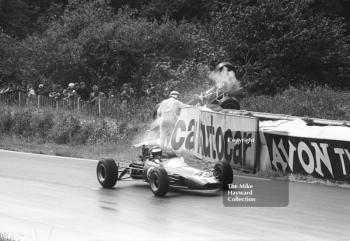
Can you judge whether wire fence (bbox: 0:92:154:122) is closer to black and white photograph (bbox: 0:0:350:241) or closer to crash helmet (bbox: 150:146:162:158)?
black and white photograph (bbox: 0:0:350:241)

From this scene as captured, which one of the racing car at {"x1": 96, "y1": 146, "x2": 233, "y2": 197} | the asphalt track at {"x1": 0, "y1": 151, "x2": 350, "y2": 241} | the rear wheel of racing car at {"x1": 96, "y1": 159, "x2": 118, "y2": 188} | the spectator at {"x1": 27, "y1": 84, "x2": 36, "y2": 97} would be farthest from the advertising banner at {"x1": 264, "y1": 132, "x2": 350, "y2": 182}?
the spectator at {"x1": 27, "y1": 84, "x2": 36, "y2": 97}

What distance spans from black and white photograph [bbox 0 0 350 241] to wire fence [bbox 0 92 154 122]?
2.1 inches

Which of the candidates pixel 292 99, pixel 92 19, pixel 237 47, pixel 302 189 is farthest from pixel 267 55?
pixel 302 189

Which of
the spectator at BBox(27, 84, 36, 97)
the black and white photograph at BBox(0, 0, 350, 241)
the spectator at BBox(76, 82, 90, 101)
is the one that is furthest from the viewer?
the spectator at BBox(76, 82, 90, 101)

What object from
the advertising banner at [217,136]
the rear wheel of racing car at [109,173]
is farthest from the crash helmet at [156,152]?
the advertising banner at [217,136]

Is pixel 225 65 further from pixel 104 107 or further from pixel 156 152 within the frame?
pixel 156 152

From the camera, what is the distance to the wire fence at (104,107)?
2592cm

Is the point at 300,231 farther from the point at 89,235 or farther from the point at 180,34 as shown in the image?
the point at 180,34

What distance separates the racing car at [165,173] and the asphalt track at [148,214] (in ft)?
0.74

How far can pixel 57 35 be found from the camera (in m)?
34.0

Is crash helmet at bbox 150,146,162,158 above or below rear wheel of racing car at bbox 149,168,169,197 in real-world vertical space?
above

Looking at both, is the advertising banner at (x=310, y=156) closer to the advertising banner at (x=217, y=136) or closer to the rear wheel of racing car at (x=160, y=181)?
the advertising banner at (x=217, y=136)

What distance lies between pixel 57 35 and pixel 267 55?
10.6 m

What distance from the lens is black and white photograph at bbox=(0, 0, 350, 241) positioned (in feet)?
36.9
